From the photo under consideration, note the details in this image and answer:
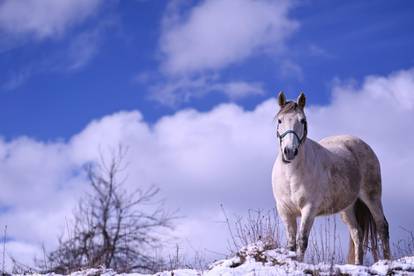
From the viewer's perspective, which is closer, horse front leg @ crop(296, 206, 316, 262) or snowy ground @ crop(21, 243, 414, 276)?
snowy ground @ crop(21, 243, 414, 276)

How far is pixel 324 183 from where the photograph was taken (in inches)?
336

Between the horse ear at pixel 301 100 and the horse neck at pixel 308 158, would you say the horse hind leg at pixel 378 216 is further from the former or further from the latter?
the horse ear at pixel 301 100

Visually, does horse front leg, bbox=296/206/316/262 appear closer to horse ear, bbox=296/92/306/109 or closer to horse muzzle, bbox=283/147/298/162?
horse muzzle, bbox=283/147/298/162

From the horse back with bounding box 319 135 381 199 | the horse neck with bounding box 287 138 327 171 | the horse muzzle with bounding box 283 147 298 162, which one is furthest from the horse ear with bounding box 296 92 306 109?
the horse back with bounding box 319 135 381 199

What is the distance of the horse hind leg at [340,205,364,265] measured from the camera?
10.0 metres

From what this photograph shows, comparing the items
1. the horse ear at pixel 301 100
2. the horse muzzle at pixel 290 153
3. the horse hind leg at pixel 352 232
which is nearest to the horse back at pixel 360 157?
the horse hind leg at pixel 352 232

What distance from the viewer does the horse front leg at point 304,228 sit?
26.1 feet

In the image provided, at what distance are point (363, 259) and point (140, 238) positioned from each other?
10.5 m

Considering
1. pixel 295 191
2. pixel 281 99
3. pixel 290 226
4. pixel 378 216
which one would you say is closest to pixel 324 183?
pixel 295 191

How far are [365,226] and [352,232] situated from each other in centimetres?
24

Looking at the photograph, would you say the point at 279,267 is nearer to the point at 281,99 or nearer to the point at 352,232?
the point at 281,99

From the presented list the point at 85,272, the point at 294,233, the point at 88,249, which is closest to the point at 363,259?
the point at 294,233

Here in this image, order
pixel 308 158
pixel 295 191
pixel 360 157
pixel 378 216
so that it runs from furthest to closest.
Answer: pixel 360 157
pixel 378 216
pixel 308 158
pixel 295 191

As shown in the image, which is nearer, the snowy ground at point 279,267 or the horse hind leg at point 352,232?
the snowy ground at point 279,267
